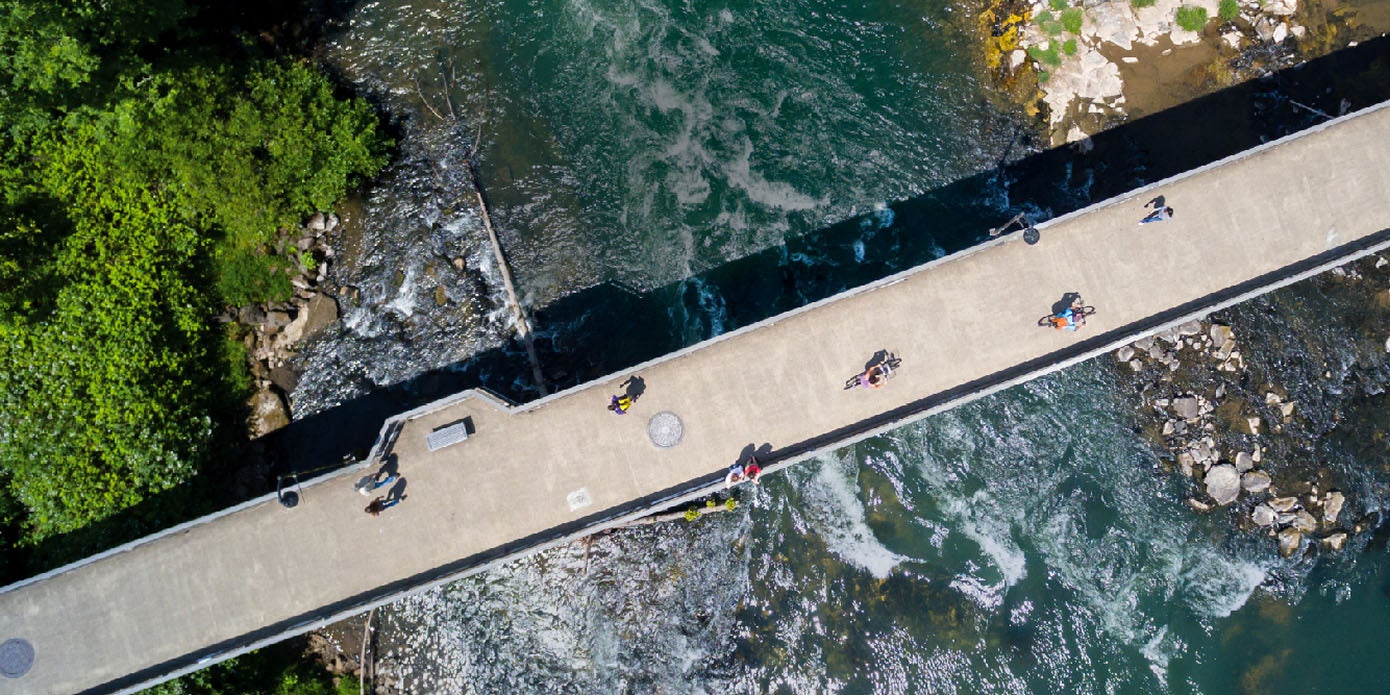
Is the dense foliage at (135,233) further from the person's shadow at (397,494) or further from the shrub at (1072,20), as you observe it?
the shrub at (1072,20)

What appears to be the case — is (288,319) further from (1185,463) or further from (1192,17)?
(1192,17)

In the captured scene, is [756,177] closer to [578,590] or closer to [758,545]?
[758,545]

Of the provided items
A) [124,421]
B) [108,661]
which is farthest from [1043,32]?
[108,661]

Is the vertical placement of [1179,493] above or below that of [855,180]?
below

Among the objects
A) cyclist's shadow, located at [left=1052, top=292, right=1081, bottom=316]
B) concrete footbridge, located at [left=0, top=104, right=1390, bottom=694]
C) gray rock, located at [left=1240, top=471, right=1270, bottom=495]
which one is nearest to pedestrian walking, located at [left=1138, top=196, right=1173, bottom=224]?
concrete footbridge, located at [left=0, top=104, right=1390, bottom=694]

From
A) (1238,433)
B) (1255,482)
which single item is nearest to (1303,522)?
(1255,482)

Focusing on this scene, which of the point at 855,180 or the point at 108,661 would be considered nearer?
the point at 108,661
